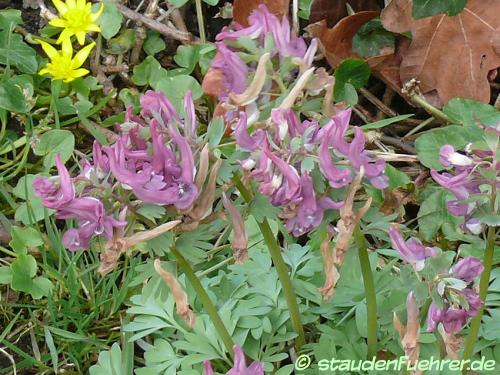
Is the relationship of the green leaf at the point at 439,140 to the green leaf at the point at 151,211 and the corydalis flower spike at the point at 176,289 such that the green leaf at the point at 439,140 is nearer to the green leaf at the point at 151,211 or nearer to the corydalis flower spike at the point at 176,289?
the corydalis flower spike at the point at 176,289

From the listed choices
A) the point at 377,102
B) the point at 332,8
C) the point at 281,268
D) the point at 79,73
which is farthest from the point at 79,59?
the point at 281,268

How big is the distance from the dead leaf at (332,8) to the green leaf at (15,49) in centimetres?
84

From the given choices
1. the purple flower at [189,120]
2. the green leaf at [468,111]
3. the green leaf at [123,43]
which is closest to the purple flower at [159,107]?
the purple flower at [189,120]

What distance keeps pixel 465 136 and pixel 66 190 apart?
48.6 inches

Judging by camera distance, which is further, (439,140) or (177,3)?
(177,3)

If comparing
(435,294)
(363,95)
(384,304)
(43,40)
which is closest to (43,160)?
(43,40)

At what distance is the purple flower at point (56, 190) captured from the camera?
104 cm

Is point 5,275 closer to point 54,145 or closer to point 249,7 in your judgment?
point 54,145

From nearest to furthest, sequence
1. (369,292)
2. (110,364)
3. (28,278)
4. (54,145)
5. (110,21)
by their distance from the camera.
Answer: (369,292) → (110,364) → (28,278) → (54,145) → (110,21)

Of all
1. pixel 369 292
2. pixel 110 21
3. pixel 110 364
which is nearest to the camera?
pixel 369 292

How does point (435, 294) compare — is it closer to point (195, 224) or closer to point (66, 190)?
point (195, 224)

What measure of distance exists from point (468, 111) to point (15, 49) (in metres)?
1.31

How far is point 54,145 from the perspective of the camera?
6.92ft

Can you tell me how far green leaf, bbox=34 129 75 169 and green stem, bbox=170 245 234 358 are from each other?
36.0 inches
